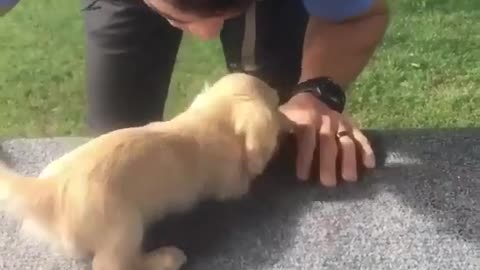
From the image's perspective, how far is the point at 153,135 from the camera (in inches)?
28.2

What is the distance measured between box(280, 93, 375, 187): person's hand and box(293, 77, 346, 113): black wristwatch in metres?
0.02

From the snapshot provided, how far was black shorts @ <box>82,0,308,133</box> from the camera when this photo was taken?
45.6 inches

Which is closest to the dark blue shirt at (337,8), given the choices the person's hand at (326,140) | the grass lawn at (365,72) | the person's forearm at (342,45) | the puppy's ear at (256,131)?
the person's forearm at (342,45)

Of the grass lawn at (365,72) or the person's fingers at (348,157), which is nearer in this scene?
the person's fingers at (348,157)

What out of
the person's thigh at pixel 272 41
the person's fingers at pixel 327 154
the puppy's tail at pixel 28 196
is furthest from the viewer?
the person's thigh at pixel 272 41

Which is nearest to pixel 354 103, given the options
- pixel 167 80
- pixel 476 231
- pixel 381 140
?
pixel 167 80

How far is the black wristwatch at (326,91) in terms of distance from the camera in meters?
0.92

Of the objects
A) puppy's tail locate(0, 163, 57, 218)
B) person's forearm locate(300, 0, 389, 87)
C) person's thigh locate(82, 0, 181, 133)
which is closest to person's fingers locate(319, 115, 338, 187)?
person's forearm locate(300, 0, 389, 87)

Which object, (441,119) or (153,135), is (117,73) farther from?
(441,119)

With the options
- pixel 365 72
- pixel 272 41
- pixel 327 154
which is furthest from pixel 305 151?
Result: pixel 365 72

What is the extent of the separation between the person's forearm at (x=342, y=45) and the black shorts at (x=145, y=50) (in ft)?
0.26

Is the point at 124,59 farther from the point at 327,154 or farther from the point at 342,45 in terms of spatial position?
the point at 327,154

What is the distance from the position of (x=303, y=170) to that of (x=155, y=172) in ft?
0.60

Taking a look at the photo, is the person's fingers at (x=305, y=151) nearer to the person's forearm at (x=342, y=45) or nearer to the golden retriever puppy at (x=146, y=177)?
the golden retriever puppy at (x=146, y=177)
